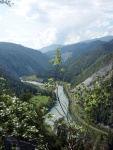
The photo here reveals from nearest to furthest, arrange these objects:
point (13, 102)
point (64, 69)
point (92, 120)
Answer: point (13, 102)
point (92, 120)
point (64, 69)

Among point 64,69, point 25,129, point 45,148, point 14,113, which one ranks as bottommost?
point 45,148

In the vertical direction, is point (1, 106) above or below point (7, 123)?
above

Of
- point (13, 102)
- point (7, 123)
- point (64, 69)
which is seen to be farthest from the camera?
point (64, 69)

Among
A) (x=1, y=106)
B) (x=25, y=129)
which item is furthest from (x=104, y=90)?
(x=1, y=106)

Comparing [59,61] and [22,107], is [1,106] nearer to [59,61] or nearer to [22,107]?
[22,107]

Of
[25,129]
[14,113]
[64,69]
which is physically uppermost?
[64,69]

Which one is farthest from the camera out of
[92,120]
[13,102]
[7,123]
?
[92,120]

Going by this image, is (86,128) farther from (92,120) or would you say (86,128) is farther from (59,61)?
(59,61)

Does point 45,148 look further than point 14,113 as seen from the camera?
Yes

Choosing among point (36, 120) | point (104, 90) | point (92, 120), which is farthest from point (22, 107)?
point (104, 90)
